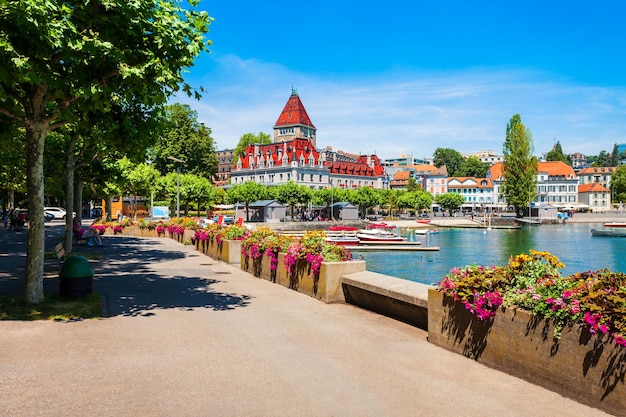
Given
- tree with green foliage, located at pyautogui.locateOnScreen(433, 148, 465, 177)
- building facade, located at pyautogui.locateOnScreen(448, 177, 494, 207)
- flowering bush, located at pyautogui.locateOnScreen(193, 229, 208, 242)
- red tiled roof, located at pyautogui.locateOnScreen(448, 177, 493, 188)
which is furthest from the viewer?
tree with green foliage, located at pyautogui.locateOnScreen(433, 148, 465, 177)

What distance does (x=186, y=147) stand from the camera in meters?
82.9

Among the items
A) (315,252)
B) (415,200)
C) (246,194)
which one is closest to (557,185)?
(415,200)

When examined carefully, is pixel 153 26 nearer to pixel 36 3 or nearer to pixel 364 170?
pixel 36 3

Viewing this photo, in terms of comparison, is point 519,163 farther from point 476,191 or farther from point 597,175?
point 597,175

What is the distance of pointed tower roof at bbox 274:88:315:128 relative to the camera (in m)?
137

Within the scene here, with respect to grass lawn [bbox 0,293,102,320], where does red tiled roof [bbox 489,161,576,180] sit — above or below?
above

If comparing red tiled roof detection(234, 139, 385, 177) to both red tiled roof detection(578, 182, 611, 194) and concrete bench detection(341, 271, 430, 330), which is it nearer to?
red tiled roof detection(578, 182, 611, 194)

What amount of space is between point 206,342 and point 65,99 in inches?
209

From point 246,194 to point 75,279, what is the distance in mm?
76069

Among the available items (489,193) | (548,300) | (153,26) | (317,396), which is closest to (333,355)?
(317,396)

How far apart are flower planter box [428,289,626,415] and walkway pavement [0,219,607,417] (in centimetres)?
16

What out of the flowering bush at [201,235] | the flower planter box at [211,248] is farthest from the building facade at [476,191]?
the flower planter box at [211,248]

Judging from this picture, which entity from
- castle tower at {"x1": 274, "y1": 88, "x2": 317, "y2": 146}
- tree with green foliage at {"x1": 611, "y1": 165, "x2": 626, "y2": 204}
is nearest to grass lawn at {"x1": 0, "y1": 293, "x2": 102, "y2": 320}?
castle tower at {"x1": 274, "y1": 88, "x2": 317, "y2": 146}

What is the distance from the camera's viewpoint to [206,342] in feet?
25.3
